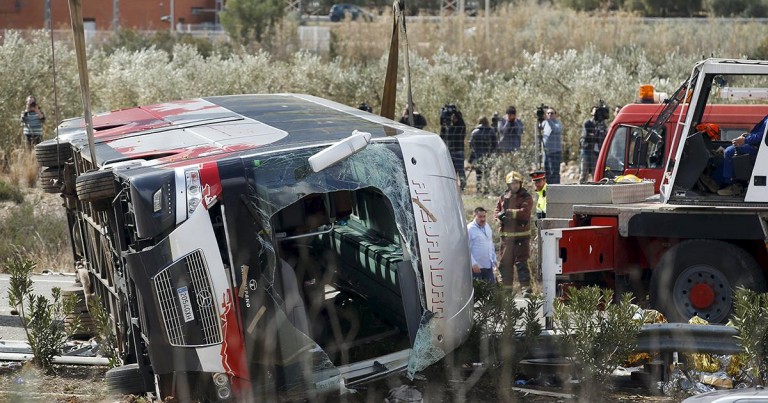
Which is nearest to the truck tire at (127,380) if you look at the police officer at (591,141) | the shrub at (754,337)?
the shrub at (754,337)

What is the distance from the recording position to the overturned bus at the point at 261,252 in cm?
700

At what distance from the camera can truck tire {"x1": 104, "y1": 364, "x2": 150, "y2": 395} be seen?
7.50 meters

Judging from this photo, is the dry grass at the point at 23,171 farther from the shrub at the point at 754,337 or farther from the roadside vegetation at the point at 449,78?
the shrub at the point at 754,337

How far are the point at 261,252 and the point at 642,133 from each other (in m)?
6.23

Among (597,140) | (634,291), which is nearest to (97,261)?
(634,291)

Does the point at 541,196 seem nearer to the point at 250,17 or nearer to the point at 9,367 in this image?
the point at 9,367

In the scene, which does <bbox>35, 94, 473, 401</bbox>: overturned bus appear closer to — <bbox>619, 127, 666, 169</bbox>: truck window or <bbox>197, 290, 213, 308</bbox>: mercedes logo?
<bbox>197, 290, 213, 308</bbox>: mercedes logo

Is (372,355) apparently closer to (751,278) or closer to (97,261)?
(97,261)

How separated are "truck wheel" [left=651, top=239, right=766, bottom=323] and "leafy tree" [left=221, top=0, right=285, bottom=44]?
33509 millimetres

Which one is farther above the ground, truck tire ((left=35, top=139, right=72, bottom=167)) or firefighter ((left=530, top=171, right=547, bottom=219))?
truck tire ((left=35, top=139, right=72, bottom=167))

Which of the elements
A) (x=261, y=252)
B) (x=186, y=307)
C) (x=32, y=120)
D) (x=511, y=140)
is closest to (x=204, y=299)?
(x=186, y=307)

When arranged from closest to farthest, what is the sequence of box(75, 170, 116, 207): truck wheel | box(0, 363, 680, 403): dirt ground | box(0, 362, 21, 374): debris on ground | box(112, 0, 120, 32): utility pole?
1. box(75, 170, 116, 207): truck wheel
2. box(0, 363, 680, 403): dirt ground
3. box(0, 362, 21, 374): debris on ground
4. box(112, 0, 120, 32): utility pole

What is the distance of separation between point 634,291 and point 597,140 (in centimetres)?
763

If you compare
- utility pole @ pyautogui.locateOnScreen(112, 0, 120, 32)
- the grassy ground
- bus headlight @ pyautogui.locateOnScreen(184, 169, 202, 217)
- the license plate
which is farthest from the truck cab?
utility pole @ pyautogui.locateOnScreen(112, 0, 120, 32)
